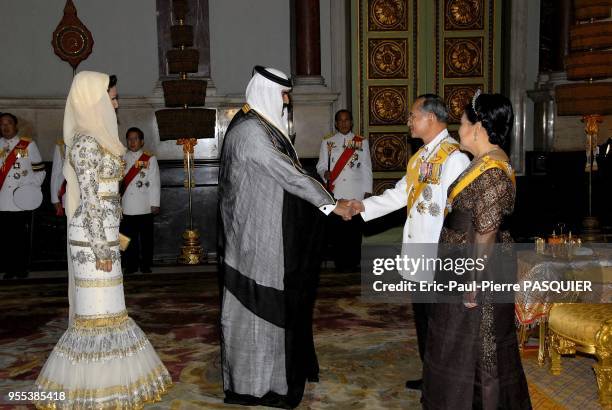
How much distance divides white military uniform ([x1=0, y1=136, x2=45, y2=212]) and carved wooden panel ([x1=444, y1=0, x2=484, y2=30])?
547 centimetres

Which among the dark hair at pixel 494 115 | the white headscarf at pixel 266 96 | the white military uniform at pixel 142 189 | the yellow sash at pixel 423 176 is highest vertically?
the white headscarf at pixel 266 96

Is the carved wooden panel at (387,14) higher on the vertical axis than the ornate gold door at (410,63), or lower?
higher

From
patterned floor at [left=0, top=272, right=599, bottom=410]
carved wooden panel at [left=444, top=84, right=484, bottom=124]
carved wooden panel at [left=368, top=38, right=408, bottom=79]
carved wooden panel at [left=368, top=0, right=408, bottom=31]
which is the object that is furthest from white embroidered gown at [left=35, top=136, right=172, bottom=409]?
carved wooden panel at [left=444, top=84, right=484, bottom=124]

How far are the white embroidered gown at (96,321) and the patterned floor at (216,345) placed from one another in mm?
291

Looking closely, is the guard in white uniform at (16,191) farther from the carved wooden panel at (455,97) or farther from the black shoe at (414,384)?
the carved wooden panel at (455,97)

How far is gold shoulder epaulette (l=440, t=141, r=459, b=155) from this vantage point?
3.52 m

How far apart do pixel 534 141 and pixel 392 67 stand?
2.10 meters

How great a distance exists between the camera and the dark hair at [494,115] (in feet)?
9.37

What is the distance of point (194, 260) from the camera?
304 inches

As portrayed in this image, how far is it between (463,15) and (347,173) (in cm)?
318

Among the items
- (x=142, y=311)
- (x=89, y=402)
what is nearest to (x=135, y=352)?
(x=89, y=402)

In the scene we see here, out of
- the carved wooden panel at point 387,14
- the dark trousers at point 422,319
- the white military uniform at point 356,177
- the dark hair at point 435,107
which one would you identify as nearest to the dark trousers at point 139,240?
the white military uniform at point 356,177

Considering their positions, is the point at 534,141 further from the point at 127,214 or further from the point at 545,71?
the point at 127,214

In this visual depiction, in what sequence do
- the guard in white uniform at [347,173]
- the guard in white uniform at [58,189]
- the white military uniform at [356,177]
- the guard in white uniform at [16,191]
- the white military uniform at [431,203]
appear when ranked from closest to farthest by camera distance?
the white military uniform at [431,203] → the guard in white uniform at [16,191] → the guard in white uniform at [58,189] → the guard in white uniform at [347,173] → the white military uniform at [356,177]
